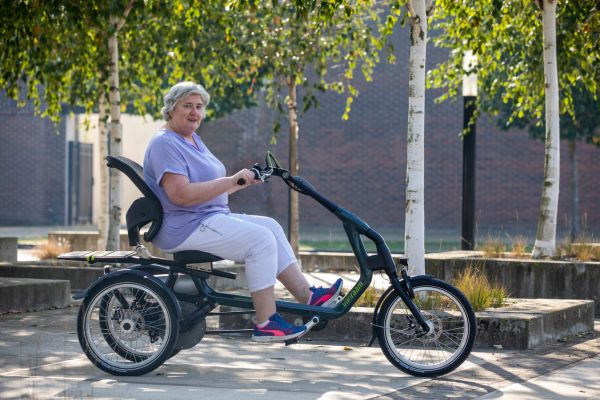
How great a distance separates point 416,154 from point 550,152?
3222 mm

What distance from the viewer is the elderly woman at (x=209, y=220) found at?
665cm

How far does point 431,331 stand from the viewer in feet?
22.2

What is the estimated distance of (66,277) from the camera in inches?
531

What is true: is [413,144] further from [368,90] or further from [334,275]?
[368,90]

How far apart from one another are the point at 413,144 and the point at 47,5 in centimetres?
482

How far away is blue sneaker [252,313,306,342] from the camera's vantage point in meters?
6.64

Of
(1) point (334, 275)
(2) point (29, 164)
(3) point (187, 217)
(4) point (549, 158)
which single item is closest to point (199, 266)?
(3) point (187, 217)

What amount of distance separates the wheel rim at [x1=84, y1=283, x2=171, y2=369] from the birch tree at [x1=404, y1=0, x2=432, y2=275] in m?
3.32

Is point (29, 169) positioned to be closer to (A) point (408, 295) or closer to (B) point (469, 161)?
(B) point (469, 161)

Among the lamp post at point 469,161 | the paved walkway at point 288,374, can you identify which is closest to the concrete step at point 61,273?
the lamp post at point 469,161

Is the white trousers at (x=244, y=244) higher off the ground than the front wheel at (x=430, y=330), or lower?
higher

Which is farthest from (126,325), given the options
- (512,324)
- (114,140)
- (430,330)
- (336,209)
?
(114,140)

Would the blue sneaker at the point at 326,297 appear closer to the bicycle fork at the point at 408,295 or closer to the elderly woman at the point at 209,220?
the elderly woman at the point at 209,220

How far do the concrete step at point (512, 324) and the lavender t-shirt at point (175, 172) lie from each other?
5.13ft
